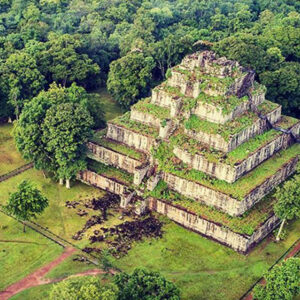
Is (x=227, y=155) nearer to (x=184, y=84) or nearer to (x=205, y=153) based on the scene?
(x=205, y=153)

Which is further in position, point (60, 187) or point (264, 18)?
point (264, 18)

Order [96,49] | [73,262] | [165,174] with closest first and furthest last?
[73,262]
[165,174]
[96,49]

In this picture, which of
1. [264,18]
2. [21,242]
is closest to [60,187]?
[21,242]

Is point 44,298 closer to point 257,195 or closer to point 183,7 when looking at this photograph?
point 257,195

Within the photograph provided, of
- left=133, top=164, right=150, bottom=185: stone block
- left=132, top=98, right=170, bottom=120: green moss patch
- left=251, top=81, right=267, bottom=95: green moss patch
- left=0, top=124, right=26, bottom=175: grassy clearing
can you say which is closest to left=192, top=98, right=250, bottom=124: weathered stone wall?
left=251, top=81, right=267, bottom=95: green moss patch

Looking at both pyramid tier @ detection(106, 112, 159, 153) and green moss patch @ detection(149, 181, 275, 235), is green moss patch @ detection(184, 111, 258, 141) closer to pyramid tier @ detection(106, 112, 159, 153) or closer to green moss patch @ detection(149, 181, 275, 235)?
pyramid tier @ detection(106, 112, 159, 153)

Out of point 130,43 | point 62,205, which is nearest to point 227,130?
point 62,205

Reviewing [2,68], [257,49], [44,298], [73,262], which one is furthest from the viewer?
[257,49]
